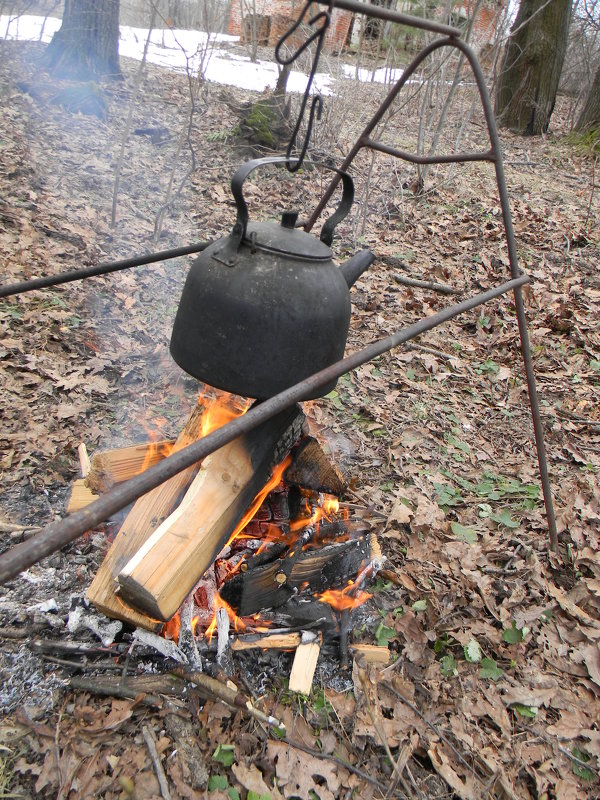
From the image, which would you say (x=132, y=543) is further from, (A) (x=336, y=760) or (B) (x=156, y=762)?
(A) (x=336, y=760)

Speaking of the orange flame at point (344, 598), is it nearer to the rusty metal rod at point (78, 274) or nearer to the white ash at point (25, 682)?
the white ash at point (25, 682)

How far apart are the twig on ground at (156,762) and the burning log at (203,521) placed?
0.36 meters

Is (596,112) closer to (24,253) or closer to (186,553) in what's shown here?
(24,253)

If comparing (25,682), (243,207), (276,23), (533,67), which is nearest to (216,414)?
(243,207)

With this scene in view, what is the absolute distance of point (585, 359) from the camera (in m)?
4.50

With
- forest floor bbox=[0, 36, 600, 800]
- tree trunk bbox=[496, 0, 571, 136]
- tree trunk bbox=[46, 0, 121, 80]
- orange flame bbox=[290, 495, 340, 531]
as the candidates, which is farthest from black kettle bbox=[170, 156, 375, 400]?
tree trunk bbox=[496, 0, 571, 136]

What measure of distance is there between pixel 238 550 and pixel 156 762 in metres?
0.86

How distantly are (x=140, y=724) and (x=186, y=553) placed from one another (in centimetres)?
56

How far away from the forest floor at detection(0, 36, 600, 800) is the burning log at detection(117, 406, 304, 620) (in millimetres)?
400

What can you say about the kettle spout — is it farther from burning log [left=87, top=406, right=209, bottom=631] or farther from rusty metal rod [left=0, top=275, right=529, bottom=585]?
burning log [left=87, top=406, right=209, bottom=631]

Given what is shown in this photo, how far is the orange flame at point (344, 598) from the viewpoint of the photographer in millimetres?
2312

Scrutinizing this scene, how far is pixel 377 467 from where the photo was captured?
3.29 m

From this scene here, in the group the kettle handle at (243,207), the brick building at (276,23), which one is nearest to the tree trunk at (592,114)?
the brick building at (276,23)

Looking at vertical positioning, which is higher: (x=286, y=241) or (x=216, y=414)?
(x=286, y=241)
